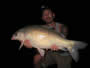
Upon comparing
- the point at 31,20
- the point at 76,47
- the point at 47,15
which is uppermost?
the point at 47,15

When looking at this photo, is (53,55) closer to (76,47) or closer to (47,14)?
(76,47)

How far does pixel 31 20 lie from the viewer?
13.0 feet

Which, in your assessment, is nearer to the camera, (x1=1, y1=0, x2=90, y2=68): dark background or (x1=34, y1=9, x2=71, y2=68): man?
(x1=34, y1=9, x2=71, y2=68): man

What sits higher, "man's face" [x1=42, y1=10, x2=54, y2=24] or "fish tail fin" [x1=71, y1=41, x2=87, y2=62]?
"man's face" [x1=42, y1=10, x2=54, y2=24]

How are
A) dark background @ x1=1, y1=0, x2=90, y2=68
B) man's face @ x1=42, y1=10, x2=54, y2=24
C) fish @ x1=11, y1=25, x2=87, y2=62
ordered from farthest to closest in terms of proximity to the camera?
1. dark background @ x1=1, y1=0, x2=90, y2=68
2. man's face @ x1=42, y1=10, x2=54, y2=24
3. fish @ x1=11, y1=25, x2=87, y2=62

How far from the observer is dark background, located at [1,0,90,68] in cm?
→ 372

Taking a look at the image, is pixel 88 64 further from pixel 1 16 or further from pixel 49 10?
pixel 1 16

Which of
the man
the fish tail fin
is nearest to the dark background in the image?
the man

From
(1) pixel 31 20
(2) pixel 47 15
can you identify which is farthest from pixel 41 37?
(1) pixel 31 20

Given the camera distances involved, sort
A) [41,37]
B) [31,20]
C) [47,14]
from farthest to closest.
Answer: [31,20] → [47,14] → [41,37]

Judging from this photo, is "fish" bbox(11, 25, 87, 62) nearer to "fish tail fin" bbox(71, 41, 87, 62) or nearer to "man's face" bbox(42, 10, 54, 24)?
"fish tail fin" bbox(71, 41, 87, 62)

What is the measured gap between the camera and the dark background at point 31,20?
12.2 ft

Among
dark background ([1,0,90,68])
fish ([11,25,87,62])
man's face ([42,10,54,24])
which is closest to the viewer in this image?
fish ([11,25,87,62])

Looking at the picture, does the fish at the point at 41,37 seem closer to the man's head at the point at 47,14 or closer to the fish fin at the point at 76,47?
the fish fin at the point at 76,47
